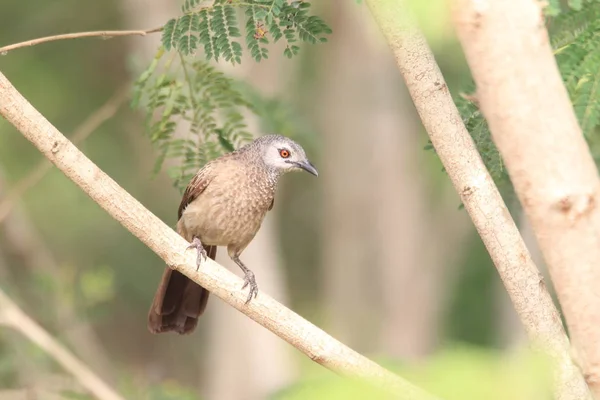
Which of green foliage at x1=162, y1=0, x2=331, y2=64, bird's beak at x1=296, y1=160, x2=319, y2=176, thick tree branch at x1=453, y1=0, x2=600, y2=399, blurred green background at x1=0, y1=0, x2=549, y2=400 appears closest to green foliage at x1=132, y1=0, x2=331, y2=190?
green foliage at x1=162, y1=0, x2=331, y2=64

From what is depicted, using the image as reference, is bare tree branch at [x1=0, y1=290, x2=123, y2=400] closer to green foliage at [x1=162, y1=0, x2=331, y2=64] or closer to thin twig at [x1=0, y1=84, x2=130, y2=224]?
thin twig at [x1=0, y1=84, x2=130, y2=224]

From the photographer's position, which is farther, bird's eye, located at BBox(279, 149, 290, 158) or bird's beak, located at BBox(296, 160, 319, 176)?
bird's eye, located at BBox(279, 149, 290, 158)

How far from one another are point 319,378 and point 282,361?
7.95 metres

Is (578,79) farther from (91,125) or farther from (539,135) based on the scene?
(91,125)

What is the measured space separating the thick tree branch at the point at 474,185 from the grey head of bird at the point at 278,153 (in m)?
2.43

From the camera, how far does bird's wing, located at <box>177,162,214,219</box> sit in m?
5.30

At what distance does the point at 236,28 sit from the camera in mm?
3998

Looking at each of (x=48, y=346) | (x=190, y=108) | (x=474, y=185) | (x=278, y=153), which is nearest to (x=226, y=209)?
(x=278, y=153)

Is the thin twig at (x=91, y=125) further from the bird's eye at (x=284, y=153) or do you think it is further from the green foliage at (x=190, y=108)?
the bird's eye at (x=284, y=153)

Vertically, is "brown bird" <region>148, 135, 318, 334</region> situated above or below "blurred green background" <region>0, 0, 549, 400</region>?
above

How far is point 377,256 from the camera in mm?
11992

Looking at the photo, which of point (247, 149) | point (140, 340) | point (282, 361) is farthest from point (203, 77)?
point (140, 340)

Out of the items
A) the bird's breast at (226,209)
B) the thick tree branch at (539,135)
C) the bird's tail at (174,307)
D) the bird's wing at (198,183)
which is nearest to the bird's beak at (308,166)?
the bird's breast at (226,209)

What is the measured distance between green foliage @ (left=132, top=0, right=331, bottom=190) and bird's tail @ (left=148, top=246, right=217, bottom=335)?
0.82m
